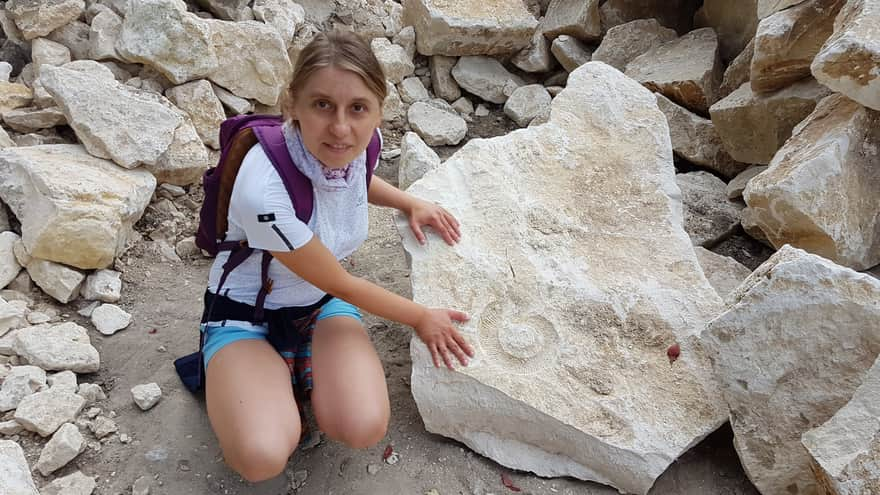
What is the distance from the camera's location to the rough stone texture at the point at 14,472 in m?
1.75

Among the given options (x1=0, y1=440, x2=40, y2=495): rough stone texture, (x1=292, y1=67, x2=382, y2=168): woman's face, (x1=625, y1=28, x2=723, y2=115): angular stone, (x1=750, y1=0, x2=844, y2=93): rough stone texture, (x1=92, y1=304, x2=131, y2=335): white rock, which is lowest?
(x1=92, y1=304, x2=131, y2=335): white rock

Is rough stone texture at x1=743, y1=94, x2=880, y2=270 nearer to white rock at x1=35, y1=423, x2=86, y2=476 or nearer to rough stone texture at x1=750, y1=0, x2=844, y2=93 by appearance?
rough stone texture at x1=750, y1=0, x2=844, y2=93

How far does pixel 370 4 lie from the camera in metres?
4.43

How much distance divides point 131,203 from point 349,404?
4.29ft

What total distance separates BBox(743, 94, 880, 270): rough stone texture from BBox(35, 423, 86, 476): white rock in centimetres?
239

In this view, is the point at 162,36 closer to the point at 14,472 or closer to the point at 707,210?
the point at 14,472

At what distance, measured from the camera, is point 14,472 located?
1.80m

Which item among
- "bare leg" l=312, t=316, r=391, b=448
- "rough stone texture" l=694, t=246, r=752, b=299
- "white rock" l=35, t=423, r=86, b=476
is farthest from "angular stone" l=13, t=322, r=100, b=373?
"rough stone texture" l=694, t=246, r=752, b=299

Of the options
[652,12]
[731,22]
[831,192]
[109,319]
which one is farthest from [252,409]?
[652,12]

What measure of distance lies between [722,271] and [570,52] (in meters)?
1.94

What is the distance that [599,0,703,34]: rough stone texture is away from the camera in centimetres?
436

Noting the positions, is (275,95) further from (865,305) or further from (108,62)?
(865,305)

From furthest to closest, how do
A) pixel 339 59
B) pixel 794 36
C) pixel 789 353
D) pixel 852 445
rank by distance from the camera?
pixel 794 36
pixel 789 353
pixel 339 59
pixel 852 445

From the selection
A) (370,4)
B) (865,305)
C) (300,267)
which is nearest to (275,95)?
(370,4)
